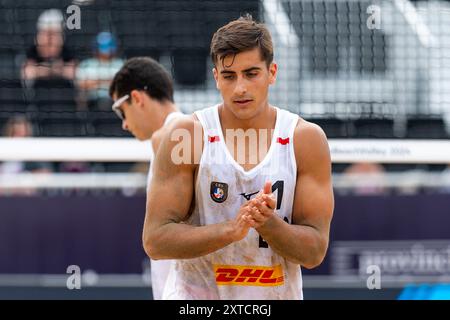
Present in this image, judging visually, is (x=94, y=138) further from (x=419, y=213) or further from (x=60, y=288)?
(x=419, y=213)

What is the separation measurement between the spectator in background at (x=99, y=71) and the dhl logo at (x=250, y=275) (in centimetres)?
363

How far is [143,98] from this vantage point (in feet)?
20.2

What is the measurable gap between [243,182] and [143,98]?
2092 millimetres

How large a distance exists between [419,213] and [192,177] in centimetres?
375

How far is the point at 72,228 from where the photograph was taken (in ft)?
25.0

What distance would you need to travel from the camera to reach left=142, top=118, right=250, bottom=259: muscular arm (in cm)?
407

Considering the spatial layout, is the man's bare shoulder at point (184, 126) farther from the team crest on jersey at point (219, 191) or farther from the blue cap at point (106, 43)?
the blue cap at point (106, 43)

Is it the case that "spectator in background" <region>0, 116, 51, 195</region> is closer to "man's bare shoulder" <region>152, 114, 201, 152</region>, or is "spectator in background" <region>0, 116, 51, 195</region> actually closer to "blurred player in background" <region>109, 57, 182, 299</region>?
"blurred player in background" <region>109, 57, 182, 299</region>

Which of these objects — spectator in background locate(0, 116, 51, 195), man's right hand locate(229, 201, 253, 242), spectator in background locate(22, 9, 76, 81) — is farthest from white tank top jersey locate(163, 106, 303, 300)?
spectator in background locate(22, 9, 76, 81)

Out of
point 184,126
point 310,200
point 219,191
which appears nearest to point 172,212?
point 219,191

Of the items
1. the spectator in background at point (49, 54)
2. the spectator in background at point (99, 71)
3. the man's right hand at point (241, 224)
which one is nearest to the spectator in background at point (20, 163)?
the spectator in background at point (49, 54)

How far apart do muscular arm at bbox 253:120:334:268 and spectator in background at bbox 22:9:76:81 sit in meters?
3.78

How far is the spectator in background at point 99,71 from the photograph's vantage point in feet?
25.5
